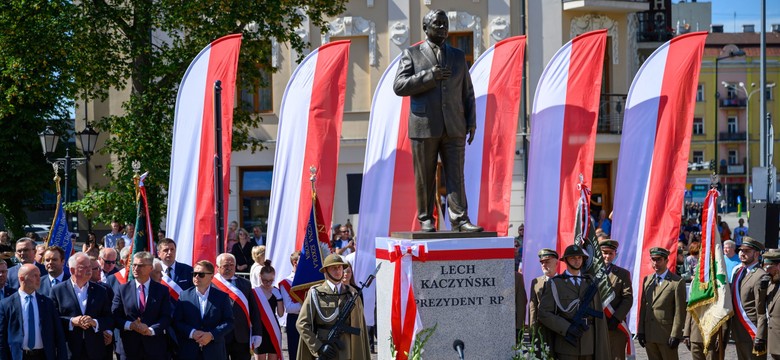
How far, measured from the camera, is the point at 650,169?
15.1m

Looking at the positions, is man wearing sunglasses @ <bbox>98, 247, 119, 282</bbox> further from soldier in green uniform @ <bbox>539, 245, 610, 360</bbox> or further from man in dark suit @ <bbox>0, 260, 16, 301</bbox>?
soldier in green uniform @ <bbox>539, 245, 610, 360</bbox>

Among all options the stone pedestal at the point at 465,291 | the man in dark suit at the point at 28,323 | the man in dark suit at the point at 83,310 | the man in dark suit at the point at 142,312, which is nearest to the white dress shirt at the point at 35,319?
the man in dark suit at the point at 28,323

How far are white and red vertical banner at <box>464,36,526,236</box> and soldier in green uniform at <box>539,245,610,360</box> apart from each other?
518 cm

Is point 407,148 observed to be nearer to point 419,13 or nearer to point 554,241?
point 554,241

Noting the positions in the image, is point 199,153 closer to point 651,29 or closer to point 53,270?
point 53,270

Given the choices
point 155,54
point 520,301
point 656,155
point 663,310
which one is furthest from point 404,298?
point 155,54

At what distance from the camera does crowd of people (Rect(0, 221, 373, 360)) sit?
1041 centimetres

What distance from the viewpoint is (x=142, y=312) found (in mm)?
11375

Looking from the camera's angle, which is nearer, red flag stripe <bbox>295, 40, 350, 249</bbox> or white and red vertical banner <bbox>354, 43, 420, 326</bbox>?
red flag stripe <bbox>295, 40, 350, 249</bbox>

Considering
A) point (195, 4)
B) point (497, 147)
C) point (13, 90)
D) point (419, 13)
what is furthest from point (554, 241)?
point (419, 13)

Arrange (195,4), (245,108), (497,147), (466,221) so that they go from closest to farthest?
1. (466,221)
2. (497,147)
3. (195,4)
4. (245,108)

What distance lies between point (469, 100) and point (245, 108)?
18.0 meters

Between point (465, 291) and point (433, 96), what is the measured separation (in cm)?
175

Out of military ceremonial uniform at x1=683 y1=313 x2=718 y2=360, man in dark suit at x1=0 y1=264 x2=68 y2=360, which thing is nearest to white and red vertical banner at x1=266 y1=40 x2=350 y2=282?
military ceremonial uniform at x1=683 y1=313 x2=718 y2=360
